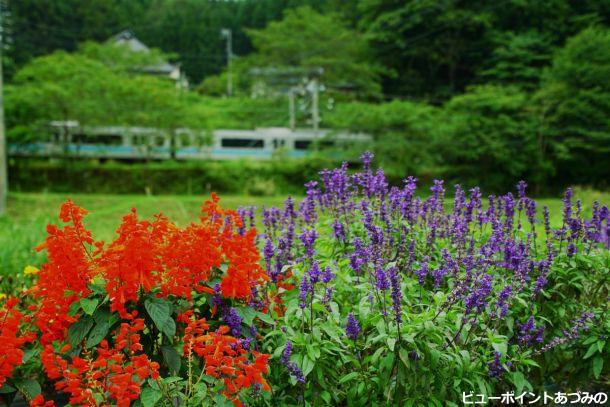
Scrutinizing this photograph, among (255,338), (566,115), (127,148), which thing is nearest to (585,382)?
(255,338)

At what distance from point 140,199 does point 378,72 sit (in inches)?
487

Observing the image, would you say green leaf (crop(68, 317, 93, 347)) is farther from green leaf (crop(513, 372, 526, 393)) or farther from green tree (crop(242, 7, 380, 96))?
green tree (crop(242, 7, 380, 96))

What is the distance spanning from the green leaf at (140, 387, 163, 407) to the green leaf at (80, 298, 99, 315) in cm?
33

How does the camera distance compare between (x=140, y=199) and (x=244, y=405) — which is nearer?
(x=244, y=405)

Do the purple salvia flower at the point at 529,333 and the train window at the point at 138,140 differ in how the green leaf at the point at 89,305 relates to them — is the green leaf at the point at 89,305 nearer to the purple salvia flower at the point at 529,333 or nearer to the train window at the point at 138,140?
the purple salvia flower at the point at 529,333

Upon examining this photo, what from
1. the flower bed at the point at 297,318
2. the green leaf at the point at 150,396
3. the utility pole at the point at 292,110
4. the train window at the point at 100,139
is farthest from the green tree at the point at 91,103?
the green leaf at the point at 150,396

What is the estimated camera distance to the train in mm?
22500

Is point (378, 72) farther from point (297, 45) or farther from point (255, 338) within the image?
point (255, 338)

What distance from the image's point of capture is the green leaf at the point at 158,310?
A: 2.02m

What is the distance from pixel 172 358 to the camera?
2123 millimetres

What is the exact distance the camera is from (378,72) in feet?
85.4

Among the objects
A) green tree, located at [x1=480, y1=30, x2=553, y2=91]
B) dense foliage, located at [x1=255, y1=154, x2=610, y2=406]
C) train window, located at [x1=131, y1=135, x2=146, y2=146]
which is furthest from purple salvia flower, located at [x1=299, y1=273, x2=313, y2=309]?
train window, located at [x1=131, y1=135, x2=146, y2=146]

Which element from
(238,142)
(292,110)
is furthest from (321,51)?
(238,142)

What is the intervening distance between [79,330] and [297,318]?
81 cm
